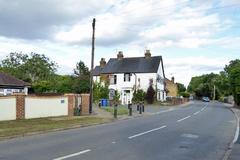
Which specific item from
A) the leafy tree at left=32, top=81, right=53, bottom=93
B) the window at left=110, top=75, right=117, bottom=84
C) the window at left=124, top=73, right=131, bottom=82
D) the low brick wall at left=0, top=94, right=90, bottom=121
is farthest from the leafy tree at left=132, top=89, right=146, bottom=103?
the low brick wall at left=0, top=94, right=90, bottom=121

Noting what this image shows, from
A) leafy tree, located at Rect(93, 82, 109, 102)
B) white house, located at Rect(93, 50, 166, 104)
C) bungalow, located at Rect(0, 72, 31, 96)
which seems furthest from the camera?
white house, located at Rect(93, 50, 166, 104)

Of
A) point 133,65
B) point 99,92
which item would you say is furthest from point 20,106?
point 133,65

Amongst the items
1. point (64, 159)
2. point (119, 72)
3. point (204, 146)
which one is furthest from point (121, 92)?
point (64, 159)

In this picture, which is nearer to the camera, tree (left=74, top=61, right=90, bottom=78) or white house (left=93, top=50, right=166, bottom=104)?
tree (left=74, top=61, right=90, bottom=78)

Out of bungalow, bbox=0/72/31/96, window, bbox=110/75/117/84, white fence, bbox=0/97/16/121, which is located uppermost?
window, bbox=110/75/117/84

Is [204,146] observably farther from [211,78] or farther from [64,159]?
[211,78]

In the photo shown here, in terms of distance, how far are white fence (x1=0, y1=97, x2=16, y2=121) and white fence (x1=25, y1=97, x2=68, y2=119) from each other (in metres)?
1.32

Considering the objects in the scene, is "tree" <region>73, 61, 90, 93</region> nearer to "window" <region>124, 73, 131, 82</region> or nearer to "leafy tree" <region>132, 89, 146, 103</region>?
"leafy tree" <region>132, 89, 146, 103</region>

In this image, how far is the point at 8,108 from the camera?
26.4 metres

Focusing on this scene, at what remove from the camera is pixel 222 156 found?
13.9 meters

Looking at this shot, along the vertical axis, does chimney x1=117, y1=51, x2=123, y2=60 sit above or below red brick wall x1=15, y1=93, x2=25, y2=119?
above

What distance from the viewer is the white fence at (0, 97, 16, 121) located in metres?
25.9

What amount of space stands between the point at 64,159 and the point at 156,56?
227 feet

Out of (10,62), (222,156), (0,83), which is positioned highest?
(10,62)
